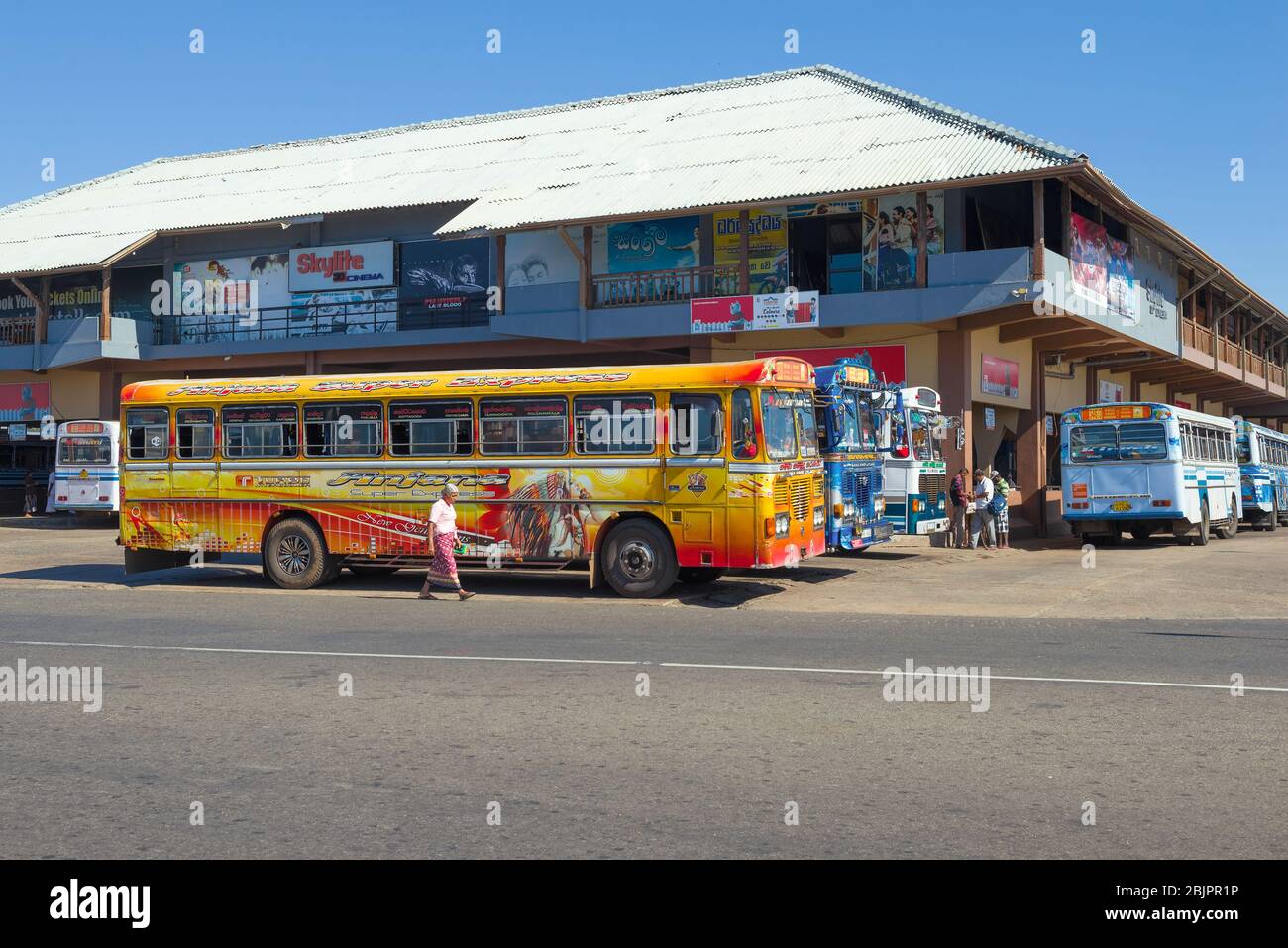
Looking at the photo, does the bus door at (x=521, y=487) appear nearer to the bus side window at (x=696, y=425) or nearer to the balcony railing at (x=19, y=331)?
the bus side window at (x=696, y=425)

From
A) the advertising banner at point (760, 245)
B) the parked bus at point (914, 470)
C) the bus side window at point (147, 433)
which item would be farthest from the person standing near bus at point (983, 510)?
the bus side window at point (147, 433)

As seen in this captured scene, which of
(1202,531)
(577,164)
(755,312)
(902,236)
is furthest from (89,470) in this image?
(1202,531)

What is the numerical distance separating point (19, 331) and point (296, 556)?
26.3 meters

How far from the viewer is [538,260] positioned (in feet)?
104

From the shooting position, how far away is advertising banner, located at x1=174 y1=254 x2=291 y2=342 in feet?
120

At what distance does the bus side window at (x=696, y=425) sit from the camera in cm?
1580

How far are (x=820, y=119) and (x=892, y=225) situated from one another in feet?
15.0

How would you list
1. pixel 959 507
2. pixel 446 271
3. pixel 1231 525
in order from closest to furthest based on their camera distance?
1. pixel 959 507
2. pixel 1231 525
3. pixel 446 271

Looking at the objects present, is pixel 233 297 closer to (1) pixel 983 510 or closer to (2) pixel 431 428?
(2) pixel 431 428

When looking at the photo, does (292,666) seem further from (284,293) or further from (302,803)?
(284,293)

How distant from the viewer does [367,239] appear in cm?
3553

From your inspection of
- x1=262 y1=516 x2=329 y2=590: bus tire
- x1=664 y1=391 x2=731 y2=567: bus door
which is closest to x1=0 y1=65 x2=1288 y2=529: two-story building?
x1=664 y1=391 x2=731 y2=567: bus door

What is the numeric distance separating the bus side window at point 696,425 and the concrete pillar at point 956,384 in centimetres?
1238
